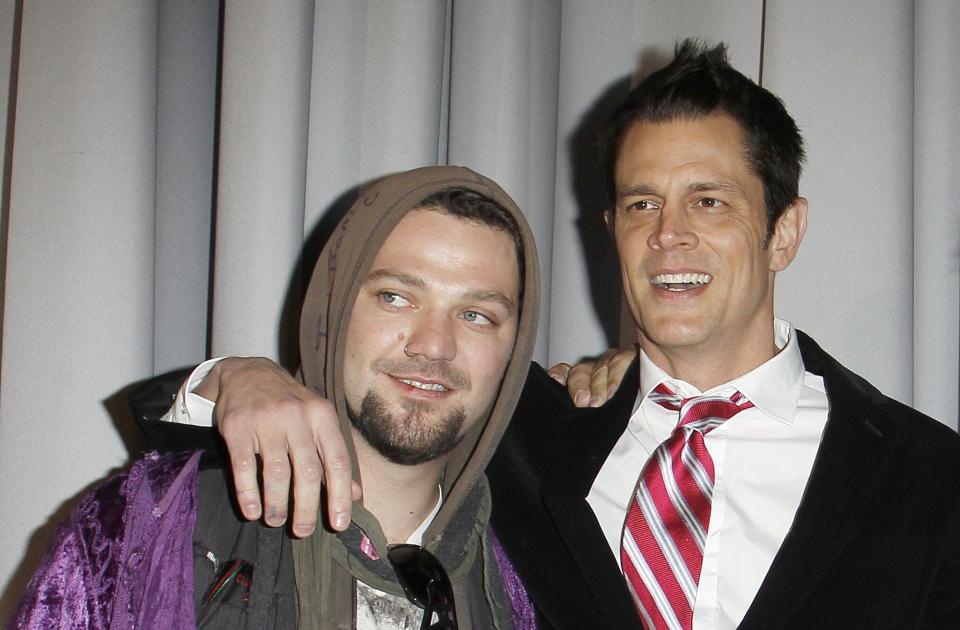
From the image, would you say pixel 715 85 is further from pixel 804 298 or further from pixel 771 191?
pixel 804 298

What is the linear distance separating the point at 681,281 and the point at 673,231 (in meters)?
0.08

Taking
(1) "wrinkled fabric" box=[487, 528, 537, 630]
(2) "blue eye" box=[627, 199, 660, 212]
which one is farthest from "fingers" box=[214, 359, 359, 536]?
(2) "blue eye" box=[627, 199, 660, 212]

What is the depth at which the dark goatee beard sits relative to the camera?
118 centimetres

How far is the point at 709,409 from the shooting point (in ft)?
4.38

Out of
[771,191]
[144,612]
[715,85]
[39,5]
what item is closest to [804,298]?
[771,191]

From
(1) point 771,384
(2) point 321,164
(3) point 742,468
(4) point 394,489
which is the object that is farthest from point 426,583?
(2) point 321,164

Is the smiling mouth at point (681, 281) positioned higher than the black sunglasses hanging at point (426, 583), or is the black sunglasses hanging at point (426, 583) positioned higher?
the smiling mouth at point (681, 281)

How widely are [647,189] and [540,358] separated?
2.17ft

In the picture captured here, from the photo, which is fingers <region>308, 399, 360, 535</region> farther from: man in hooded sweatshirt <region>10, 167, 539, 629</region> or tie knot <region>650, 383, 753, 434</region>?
tie knot <region>650, 383, 753, 434</region>

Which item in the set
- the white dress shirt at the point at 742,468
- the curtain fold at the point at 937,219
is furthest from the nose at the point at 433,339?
the curtain fold at the point at 937,219

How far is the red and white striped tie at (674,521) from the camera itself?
119cm

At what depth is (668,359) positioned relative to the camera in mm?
1398

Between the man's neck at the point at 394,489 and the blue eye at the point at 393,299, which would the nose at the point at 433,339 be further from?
the man's neck at the point at 394,489

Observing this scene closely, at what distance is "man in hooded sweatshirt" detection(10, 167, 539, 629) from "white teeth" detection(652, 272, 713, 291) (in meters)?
0.19
